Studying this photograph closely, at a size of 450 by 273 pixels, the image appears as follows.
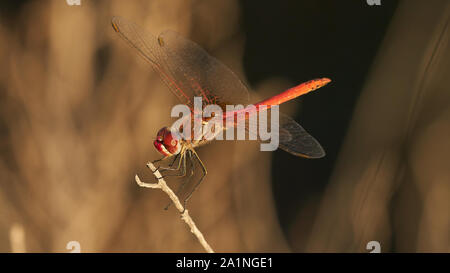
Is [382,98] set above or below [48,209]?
above

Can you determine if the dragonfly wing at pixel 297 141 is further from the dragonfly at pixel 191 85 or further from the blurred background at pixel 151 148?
the blurred background at pixel 151 148

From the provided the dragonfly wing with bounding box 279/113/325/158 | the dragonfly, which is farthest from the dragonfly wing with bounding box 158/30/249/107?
the dragonfly wing with bounding box 279/113/325/158

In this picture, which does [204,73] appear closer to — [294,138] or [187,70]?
[187,70]

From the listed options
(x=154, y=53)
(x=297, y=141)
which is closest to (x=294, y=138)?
(x=297, y=141)

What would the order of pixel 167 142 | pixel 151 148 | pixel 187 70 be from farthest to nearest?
pixel 151 148
pixel 187 70
pixel 167 142

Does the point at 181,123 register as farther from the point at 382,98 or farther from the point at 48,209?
the point at 382,98

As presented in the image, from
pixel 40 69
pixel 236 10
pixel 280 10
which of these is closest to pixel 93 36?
pixel 40 69
